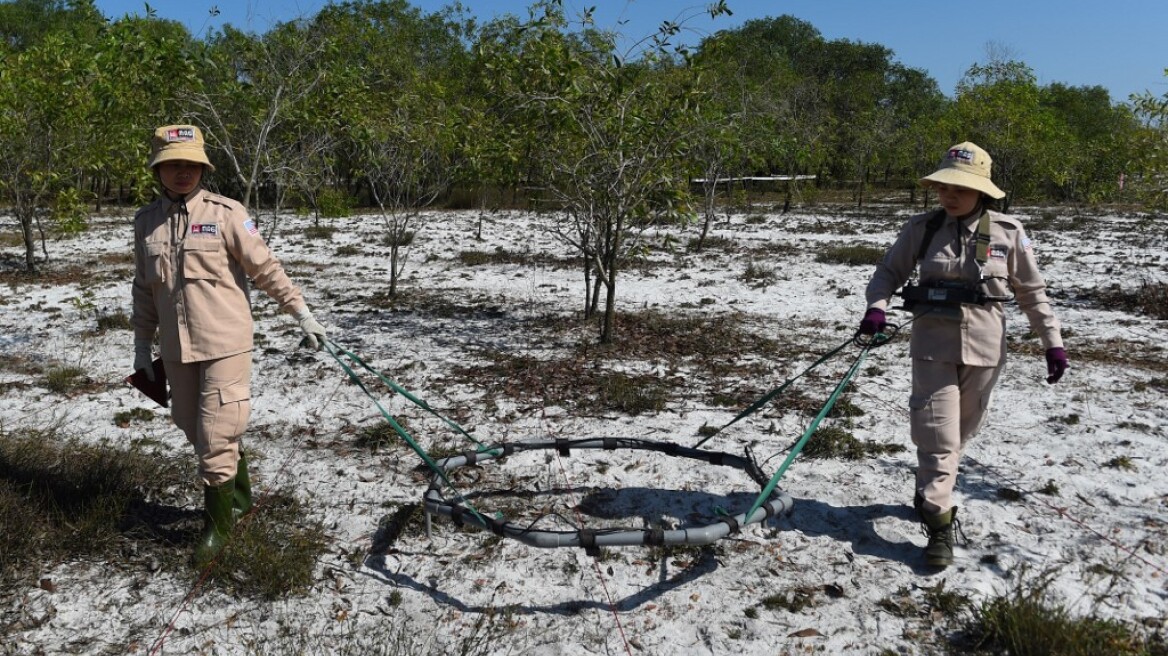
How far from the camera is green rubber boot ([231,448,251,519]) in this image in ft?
13.6

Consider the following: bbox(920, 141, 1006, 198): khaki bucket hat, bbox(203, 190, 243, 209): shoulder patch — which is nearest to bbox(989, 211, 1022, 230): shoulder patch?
bbox(920, 141, 1006, 198): khaki bucket hat

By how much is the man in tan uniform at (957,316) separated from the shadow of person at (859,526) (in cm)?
18

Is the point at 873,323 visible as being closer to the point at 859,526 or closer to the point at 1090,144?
the point at 859,526

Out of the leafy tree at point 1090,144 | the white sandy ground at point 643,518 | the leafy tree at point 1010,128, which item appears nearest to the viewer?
the white sandy ground at point 643,518

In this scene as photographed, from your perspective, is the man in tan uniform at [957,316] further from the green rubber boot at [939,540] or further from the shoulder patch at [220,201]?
the shoulder patch at [220,201]

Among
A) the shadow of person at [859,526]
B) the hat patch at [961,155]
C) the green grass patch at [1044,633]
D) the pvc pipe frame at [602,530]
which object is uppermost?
the hat patch at [961,155]

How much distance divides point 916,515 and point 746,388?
2.76 meters

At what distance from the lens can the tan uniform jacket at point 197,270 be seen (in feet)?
11.9

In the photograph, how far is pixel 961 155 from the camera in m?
3.79

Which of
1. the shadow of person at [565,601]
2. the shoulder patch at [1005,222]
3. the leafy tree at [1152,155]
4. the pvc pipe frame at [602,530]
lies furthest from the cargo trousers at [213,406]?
the leafy tree at [1152,155]

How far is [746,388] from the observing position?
23.2ft

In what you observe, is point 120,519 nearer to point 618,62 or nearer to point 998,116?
point 618,62

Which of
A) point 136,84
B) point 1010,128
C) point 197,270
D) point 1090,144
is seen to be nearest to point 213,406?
point 197,270

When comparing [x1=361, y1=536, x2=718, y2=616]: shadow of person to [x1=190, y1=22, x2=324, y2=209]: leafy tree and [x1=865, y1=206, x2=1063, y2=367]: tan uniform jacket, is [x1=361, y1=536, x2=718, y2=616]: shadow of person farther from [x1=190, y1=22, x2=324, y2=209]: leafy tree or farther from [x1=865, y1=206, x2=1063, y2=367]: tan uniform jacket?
[x1=190, y1=22, x2=324, y2=209]: leafy tree
